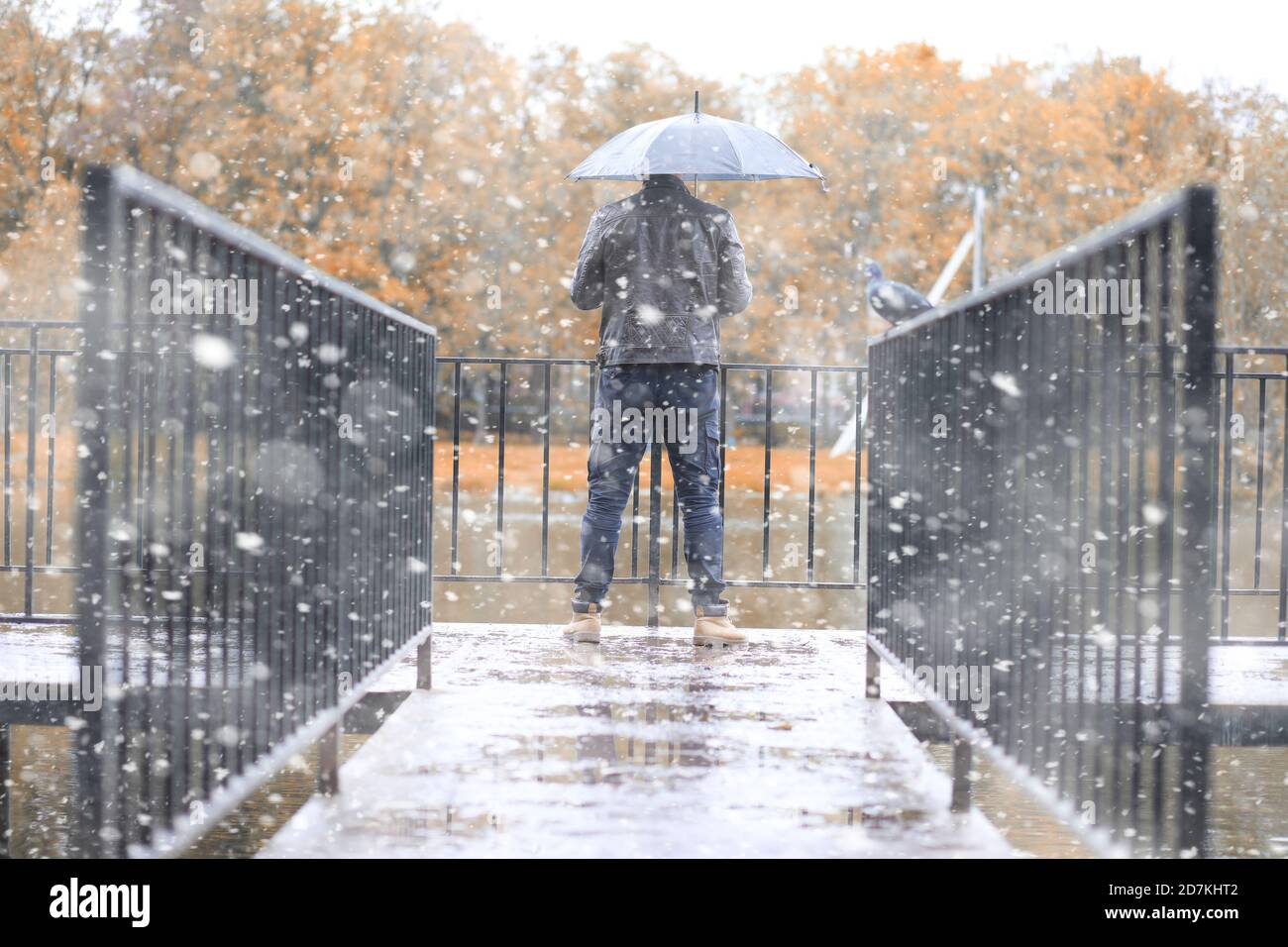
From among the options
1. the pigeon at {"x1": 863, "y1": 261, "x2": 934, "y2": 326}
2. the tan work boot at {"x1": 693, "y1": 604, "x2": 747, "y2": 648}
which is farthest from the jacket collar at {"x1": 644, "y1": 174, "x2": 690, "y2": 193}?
the pigeon at {"x1": 863, "y1": 261, "x2": 934, "y2": 326}

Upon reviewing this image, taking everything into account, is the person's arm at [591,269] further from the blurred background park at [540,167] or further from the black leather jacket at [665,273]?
the blurred background park at [540,167]


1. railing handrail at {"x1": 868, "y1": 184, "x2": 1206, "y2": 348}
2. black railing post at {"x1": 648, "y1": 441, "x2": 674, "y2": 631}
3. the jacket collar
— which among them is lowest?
black railing post at {"x1": 648, "y1": 441, "x2": 674, "y2": 631}

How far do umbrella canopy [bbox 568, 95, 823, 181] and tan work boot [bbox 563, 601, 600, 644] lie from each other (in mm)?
1836

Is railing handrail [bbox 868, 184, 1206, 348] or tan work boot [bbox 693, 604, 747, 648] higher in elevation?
railing handrail [bbox 868, 184, 1206, 348]

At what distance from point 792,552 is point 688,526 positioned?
8493 mm

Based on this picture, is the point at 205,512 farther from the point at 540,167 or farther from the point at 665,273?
the point at 540,167

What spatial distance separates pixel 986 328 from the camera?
3.76 meters

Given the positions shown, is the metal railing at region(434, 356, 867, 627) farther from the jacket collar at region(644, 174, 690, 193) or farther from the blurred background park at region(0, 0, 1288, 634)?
the blurred background park at region(0, 0, 1288, 634)

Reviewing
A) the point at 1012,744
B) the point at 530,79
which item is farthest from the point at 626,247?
the point at 530,79

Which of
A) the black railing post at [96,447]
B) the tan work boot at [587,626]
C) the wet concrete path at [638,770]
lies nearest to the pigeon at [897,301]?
the wet concrete path at [638,770]

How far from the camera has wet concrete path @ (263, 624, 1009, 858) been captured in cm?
350

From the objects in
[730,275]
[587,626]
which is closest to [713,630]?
[587,626]
